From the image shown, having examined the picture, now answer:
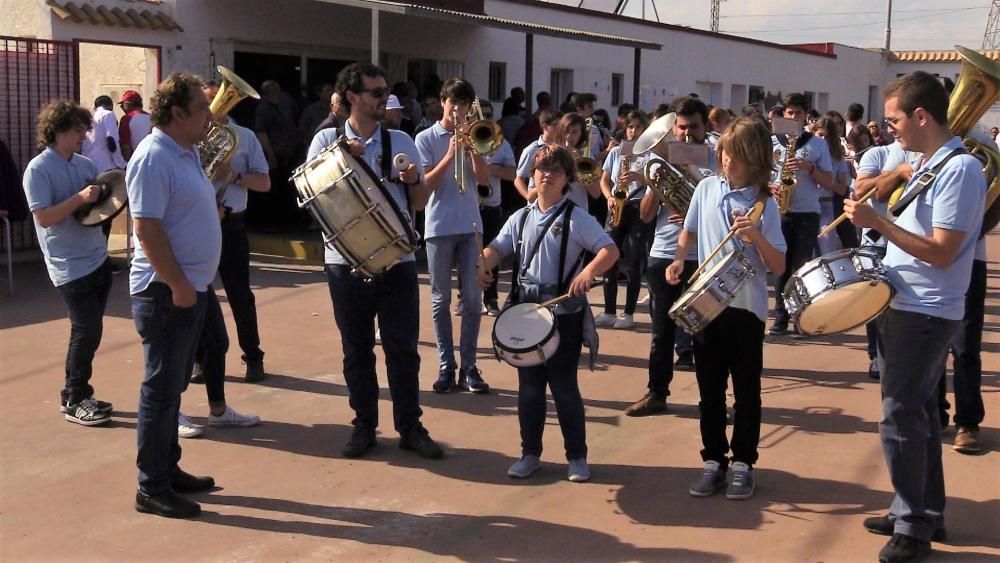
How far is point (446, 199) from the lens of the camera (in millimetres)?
7211

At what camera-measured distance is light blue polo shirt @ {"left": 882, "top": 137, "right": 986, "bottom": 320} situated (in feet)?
14.2

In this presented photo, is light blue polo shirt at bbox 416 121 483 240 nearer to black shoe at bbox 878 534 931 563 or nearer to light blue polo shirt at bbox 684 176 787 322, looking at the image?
light blue polo shirt at bbox 684 176 787 322

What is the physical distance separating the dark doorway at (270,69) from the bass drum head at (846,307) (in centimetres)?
1141

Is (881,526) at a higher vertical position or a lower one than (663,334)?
lower

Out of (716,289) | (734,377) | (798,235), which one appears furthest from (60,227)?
(798,235)

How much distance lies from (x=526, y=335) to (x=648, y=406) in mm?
1749

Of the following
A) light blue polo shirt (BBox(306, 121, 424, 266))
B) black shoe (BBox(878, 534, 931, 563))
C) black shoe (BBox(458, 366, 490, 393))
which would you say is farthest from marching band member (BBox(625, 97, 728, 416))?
black shoe (BBox(878, 534, 931, 563))

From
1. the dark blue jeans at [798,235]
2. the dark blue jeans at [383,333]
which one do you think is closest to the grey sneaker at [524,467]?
the dark blue jeans at [383,333]

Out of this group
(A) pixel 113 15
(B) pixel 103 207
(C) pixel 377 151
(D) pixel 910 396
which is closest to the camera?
(D) pixel 910 396

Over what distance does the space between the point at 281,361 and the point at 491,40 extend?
40.7 ft

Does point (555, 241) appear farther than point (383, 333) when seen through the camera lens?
No

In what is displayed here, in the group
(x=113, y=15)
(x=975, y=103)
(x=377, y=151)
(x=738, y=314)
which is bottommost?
(x=738, y=314)

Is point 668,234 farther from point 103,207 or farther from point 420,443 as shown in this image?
point 103,207

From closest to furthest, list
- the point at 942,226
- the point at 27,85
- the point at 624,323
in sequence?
the point at 942,226 → the point at 624,323 → the point at 27,85
